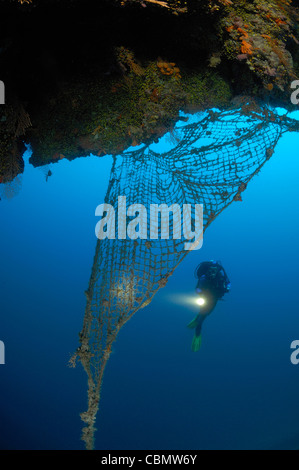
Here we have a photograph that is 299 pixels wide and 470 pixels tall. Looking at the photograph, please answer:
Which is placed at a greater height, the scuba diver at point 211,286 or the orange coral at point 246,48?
the orange coral at point 246,48

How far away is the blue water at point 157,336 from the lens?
75.7 ft

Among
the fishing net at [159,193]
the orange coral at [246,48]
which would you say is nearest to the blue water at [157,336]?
the fishing net at [159,193]

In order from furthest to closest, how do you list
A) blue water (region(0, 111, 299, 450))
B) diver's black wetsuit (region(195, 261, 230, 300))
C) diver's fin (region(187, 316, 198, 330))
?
blue water (region(0, 111, 299, 450)) < diver's fin (region(187, 316, 198, 330)) < diver's black wetsuit (region(195, 261, 230, 300))

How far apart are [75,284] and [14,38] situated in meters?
53.0

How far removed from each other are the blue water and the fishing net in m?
0.44

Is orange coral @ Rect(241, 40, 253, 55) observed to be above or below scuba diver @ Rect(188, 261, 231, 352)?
above

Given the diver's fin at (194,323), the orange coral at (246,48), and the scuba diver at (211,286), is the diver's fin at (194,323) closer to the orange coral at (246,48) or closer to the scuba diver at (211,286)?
the scuba diver at (211,286)

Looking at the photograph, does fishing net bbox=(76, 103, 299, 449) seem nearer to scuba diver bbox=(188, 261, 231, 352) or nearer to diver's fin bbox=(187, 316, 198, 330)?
scuba diver bbox=(188, 261, 231, 352)

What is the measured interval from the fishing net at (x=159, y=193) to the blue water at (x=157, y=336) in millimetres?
439

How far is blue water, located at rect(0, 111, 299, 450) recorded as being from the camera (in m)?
23.1

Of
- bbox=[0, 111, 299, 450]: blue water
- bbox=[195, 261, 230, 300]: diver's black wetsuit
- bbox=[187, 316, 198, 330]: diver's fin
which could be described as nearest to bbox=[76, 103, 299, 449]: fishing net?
bbox=[0, 111, 299, 450]: blue water

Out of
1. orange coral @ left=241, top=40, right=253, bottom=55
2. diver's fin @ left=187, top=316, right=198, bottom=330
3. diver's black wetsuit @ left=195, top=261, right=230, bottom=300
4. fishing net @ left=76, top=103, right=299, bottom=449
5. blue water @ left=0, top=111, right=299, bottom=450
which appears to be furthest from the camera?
blue water @ left=0, top=111, right=299, bottom=450
